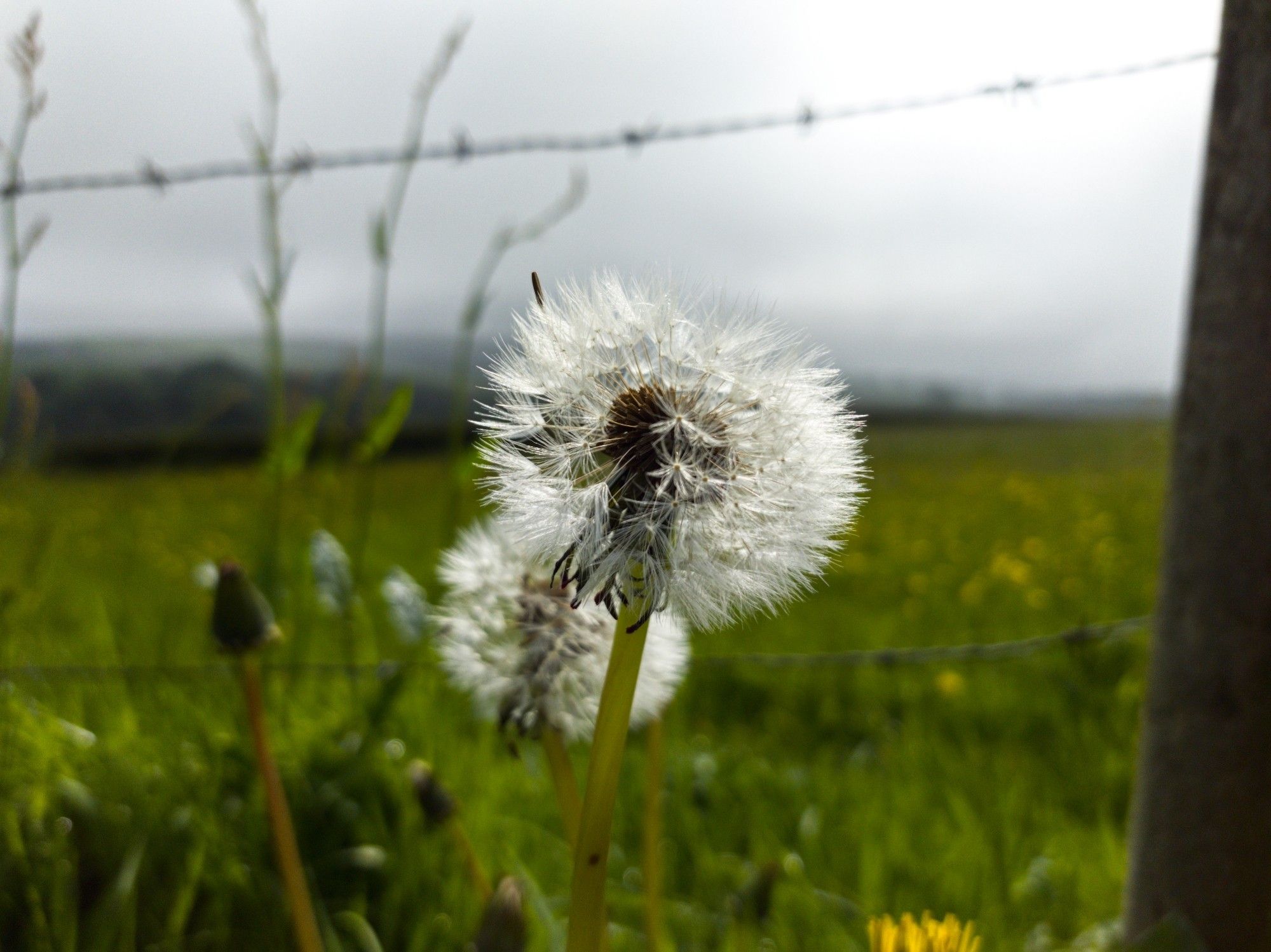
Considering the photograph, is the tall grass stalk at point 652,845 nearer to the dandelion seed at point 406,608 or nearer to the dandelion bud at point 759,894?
the dandelion bud at point 759,894

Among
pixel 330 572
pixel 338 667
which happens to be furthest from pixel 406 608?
pixel 338 667

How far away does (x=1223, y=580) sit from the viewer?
1.41 metres

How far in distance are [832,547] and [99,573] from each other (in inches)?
205

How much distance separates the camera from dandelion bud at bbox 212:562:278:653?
1059 millimetres

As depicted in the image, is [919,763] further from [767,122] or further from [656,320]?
[656,320]

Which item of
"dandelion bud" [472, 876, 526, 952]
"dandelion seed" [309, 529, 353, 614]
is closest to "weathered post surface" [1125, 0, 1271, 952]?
"dandelion bud" [472, 876, 526, 952]

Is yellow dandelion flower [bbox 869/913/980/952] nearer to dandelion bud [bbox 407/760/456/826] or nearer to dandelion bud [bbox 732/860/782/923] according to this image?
dandelion bud [bbox 732/860/782/923]

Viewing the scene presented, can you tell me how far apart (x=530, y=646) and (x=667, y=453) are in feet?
1.23

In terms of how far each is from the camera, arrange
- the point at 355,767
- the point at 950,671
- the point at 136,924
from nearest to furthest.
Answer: the point at 136,924 → the point at 355,767 → the point at 950,671

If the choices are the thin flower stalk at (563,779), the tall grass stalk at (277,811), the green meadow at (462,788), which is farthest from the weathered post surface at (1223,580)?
the tall grass stalk at (277,811)

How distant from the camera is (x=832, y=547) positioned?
2.38 ft

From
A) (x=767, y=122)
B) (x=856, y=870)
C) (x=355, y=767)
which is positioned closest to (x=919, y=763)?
(x=856, y=870)

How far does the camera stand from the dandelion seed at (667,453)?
729 mm

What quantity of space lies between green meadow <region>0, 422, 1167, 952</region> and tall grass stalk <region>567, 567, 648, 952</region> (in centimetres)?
30
